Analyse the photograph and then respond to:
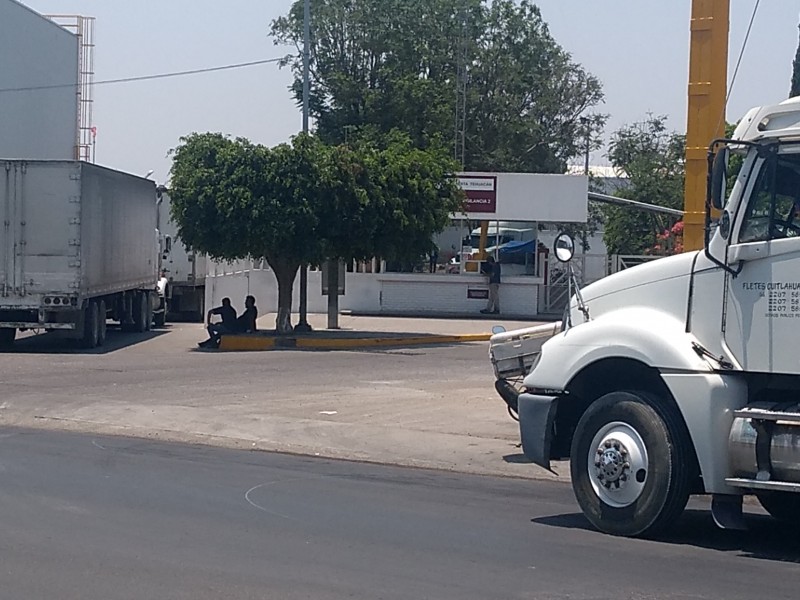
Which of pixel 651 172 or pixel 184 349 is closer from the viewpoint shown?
pixel 184 349

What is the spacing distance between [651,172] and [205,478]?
47018 millimetres

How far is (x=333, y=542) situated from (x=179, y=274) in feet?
94.8

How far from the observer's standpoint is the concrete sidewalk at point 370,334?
26844mm

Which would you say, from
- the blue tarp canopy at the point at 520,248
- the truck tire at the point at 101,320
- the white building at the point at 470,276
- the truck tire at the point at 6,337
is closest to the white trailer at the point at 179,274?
the white building at the point at 470,276

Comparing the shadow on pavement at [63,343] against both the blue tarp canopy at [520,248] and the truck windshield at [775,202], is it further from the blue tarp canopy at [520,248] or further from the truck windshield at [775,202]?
the truck windshield at [775,202]

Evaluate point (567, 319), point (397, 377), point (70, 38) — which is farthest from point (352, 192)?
point (70, 38)

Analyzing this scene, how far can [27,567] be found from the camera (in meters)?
7.63

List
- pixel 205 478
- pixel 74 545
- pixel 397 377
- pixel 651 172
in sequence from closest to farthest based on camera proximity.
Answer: pixel 74 545 < pixel 205 478 < pixel 397 377 < pixel 651 172

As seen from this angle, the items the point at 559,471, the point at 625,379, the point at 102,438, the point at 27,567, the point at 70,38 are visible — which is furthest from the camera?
the point at 70,38

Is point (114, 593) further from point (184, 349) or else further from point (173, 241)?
point (173, 241)

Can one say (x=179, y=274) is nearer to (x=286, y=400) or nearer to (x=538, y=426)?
(x=286, y=400)

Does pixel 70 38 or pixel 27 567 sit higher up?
pixel 70 38

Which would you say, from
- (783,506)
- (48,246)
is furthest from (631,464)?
(48,246)

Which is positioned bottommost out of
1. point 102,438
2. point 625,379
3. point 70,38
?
point 102,438
